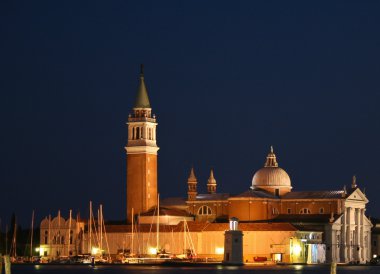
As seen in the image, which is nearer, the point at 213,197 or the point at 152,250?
the point at 152,250

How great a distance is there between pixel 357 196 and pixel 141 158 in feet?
65.7

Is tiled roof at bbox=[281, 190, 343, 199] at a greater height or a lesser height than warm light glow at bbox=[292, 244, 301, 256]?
greater

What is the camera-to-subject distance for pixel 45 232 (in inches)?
4486

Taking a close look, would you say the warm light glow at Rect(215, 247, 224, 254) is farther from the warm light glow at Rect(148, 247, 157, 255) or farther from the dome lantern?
the dome lantern

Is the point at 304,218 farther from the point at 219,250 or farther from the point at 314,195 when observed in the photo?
the point at 219,250

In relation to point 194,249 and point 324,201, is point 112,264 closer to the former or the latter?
point 194,249

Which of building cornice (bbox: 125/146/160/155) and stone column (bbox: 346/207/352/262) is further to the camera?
stone column (bbox: 346/207/352/262)

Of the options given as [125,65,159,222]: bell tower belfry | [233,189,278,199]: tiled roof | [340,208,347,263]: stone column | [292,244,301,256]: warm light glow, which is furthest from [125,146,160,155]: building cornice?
[340,208,347,263]: stone column

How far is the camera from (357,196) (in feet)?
368

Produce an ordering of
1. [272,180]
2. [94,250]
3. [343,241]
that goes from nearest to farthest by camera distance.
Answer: [343,241], [94,250], [272,180]

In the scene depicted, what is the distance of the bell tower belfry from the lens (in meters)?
110

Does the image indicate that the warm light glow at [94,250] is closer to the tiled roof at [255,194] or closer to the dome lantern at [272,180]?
the tiled roof at [255,194]

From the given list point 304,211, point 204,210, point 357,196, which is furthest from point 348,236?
point 204,210

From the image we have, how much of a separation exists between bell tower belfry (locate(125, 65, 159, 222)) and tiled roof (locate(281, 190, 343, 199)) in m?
12.4
